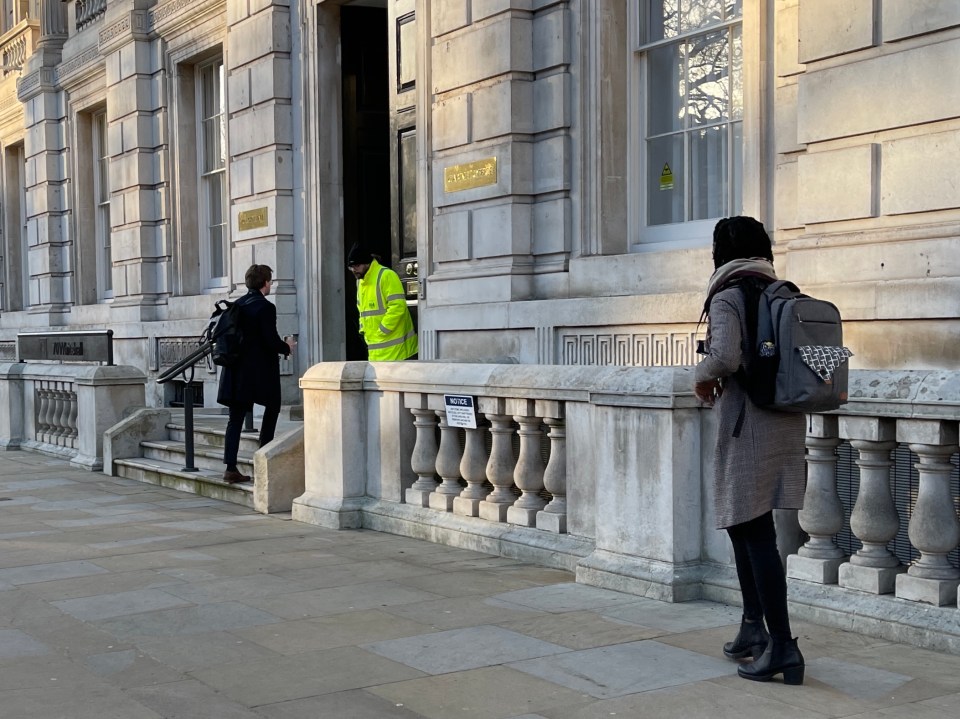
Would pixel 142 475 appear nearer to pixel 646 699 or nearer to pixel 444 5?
pixel 444 5

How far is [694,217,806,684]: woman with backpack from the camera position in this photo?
16.0 ft

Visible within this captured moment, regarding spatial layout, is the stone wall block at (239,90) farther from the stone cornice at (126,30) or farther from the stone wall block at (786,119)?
the stone wall block at (786,119)

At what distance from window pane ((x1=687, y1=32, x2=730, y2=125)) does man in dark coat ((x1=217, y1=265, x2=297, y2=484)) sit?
374 centimetres

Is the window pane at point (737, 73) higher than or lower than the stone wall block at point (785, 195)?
higher

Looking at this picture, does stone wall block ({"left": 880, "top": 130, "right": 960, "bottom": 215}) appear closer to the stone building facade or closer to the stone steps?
the stone building facade

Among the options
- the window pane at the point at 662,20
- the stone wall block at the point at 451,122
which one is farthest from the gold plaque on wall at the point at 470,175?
the window pane at the point at 662,20

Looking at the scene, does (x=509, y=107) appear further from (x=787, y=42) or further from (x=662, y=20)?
(x=787, y=42)

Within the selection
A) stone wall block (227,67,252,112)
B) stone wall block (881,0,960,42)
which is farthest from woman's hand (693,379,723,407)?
stone wall block (227,67,252,112)

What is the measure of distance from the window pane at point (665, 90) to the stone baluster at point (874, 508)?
4814 millimetres

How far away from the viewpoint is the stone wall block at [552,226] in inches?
417

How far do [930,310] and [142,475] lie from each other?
26.1 feet

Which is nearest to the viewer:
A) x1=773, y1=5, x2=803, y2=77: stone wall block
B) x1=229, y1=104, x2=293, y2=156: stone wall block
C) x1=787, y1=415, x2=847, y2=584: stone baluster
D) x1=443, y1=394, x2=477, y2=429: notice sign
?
x1=787, y1=415, x2=847, y2=584: stone baluster

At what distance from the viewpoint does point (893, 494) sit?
237 inches

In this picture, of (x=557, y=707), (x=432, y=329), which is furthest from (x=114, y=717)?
(x=432, y=329)
